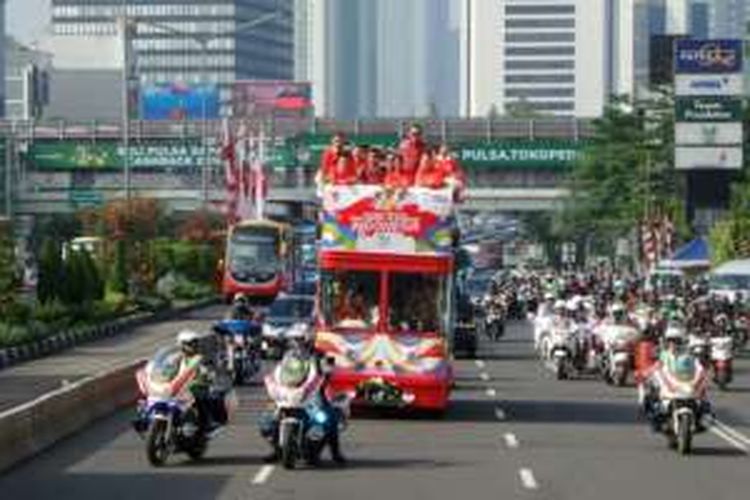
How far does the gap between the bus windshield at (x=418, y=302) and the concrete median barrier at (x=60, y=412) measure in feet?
13.8

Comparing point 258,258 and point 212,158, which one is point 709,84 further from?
point 212,158

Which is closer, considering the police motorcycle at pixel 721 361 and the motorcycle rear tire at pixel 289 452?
the motorcycle rear tire at pixel 289 452

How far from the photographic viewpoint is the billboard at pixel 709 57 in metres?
73.4

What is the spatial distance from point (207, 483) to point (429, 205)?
9593 mm

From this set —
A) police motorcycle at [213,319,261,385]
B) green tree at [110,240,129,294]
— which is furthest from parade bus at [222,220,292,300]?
police motorcycle at [213,319,261,385]

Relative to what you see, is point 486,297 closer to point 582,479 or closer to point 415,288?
point 415,288

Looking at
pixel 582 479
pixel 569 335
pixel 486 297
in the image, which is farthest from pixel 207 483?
pixel 486 297

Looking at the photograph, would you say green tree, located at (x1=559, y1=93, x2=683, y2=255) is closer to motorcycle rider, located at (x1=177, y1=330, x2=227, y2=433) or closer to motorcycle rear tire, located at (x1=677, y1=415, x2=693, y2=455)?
motorcycle rear tire, located at (x1=677, y1=415, x2=693, y2=455)

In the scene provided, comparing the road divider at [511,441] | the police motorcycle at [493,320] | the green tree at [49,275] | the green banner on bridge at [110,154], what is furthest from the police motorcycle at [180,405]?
the green banner on bridge at [110,154]

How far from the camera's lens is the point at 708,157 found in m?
75.9

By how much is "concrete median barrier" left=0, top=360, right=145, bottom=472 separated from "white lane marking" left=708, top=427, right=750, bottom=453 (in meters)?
8.08

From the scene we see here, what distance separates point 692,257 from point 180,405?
57.2 meters

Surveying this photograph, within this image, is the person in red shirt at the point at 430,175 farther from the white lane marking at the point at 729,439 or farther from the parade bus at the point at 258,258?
the parade bus at the point at 258,258

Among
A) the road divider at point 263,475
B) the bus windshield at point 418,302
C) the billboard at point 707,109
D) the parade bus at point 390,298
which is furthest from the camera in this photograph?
the billboard at point 707,109
